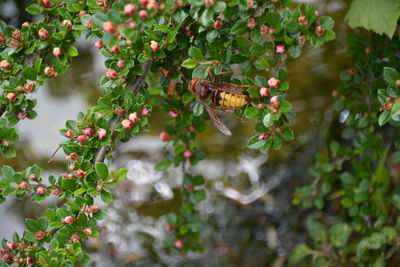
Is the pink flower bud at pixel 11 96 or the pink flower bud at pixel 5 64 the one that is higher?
the pink flower bud at pixel 5 64

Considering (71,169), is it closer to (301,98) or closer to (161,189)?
(161,189)

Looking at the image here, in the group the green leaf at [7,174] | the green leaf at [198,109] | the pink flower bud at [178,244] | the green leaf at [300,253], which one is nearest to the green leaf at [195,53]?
the green leaf at [198,109]

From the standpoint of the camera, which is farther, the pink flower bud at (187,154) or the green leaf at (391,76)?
the pink flower bud at (187,154)

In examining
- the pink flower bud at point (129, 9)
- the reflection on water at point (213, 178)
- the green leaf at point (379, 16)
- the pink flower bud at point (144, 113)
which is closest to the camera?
the pink flower bud at point (129, 9)

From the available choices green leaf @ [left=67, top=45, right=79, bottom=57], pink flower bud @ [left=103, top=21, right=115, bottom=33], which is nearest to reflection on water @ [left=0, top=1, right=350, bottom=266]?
green leaf @ [left=67, top=45, right=79, bottom=57]

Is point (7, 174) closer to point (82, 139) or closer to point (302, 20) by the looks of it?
point (82, 139)

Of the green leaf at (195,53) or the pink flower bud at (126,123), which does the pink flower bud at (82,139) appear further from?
the green leaf at (195,53)

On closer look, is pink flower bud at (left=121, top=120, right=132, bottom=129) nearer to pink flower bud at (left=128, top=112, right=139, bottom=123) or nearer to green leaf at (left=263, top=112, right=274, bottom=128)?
pink flower bud at (left=128, top=112, right=139, bottom=123)
